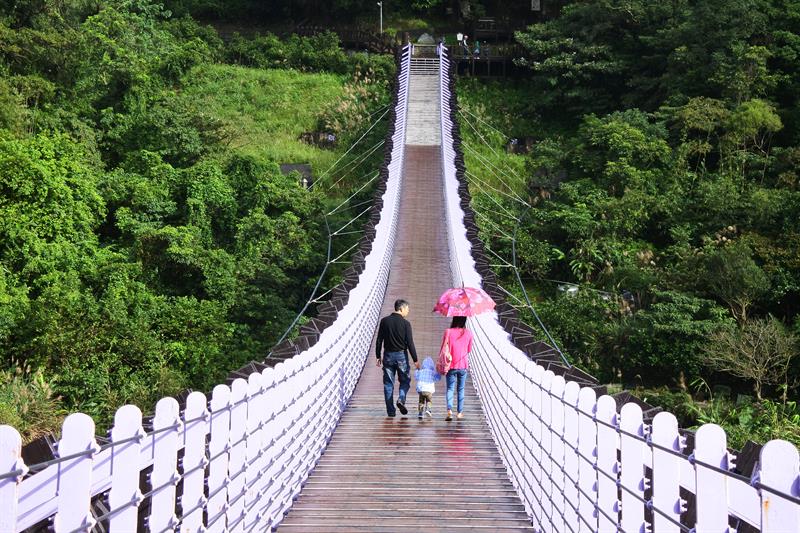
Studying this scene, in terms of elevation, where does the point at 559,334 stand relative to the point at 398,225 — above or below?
below

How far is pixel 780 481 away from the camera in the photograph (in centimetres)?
258

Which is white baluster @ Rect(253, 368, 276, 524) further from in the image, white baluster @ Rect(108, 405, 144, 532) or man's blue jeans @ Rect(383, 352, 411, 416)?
man's blue jeans @ Rect(383, 352, 411, 416)

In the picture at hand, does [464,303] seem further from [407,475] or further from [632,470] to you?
A: [632,470]

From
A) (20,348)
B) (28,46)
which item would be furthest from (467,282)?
(28,46)

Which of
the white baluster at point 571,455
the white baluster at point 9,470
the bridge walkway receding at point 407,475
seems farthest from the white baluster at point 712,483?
the bridge walkway receding at point 407,475

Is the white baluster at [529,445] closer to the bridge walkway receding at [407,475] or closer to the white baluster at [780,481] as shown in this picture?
the bridge walkway receding at [407,475]

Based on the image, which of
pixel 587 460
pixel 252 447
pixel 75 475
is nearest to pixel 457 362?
pixel 252 447

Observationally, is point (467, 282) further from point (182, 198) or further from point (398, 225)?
point (182, 198)

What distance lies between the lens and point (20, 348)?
1505 cm

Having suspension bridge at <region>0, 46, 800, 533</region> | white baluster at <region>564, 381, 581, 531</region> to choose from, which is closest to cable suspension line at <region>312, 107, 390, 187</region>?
suspension bridge at <region>0, 46, 800, 533</region>

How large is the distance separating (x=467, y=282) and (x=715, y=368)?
5400 mm

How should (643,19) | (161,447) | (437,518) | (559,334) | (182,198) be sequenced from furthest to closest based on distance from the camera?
(643,19)
(182,198)
(559,334)
(437,518)
(161,447)

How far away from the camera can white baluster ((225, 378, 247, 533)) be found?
15.5 ft

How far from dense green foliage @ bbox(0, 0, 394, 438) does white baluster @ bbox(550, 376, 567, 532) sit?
25.2 feet
